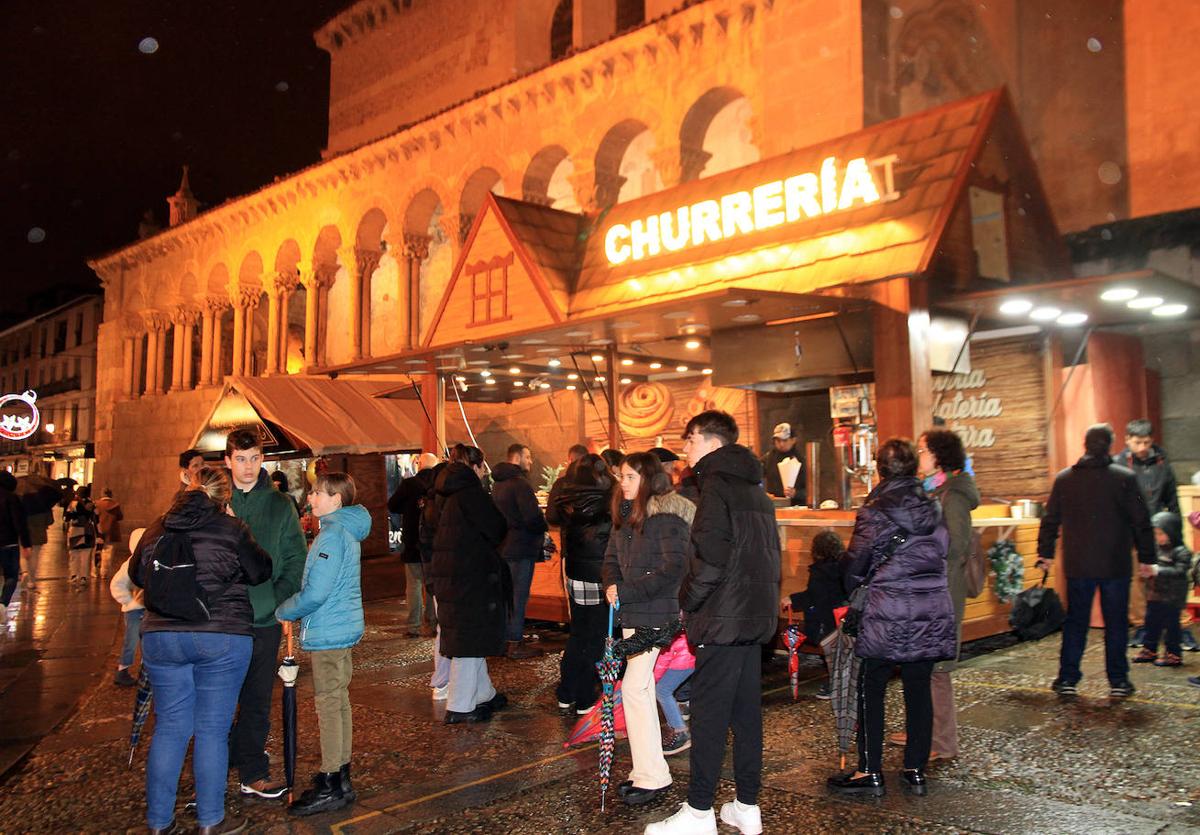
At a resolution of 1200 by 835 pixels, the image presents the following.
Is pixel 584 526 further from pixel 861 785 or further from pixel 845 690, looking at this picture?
pixel 861 785

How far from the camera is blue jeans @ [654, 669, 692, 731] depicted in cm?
615

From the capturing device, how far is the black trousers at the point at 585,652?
723cm

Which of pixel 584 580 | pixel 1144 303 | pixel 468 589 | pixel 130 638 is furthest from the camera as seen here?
pixel 1144 303

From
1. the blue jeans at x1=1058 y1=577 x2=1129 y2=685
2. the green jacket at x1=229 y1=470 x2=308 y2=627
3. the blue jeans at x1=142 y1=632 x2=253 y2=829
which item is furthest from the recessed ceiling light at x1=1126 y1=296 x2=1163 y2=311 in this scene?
the blue jeans at x1=142 y1=632 x2=253 y2=829

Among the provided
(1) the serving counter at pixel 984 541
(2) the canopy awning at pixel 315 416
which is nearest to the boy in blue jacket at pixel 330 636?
(1) the serving counter at pixel 984 541

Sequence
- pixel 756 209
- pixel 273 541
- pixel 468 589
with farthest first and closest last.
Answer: pixel 756 209 < pixel 468 589 < pixel 273 541

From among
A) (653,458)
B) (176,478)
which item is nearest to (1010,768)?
(653,458)

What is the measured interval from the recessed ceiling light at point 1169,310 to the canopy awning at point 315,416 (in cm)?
1126

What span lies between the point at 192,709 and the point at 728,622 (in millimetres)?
2654

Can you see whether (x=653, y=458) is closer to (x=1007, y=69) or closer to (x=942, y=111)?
(x=942, y=111)

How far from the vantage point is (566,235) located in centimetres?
1505

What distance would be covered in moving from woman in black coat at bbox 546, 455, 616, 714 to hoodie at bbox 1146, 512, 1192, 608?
15.6ft

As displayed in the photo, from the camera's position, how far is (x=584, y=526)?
735 cm

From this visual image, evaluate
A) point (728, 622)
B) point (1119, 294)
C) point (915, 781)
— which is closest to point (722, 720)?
point (728, 622)
